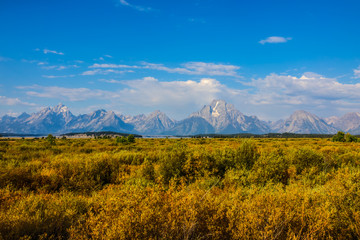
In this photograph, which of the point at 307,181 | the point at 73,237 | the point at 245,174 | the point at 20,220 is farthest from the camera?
the point at 245,174

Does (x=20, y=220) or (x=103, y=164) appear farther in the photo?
(x=103, y=164)

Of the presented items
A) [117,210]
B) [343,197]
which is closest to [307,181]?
[343,197]

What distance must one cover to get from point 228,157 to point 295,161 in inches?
221

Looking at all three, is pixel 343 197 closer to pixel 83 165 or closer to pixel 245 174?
pixel 245 174

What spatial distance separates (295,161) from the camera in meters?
14.9

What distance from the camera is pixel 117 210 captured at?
4.96 metres

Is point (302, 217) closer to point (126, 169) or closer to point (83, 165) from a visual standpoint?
point (126, 169)

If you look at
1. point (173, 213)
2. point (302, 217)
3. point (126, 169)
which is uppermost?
point (173, 213)

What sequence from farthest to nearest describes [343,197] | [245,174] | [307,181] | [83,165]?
[83,165] → [245,174] → [307,181] → [343,197]

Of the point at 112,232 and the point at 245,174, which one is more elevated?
the point at 112,232

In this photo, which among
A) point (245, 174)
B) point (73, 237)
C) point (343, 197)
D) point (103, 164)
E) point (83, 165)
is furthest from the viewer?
point (103, 164)

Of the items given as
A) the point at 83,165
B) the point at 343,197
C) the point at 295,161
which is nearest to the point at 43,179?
the point at 83,165

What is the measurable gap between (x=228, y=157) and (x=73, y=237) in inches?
458

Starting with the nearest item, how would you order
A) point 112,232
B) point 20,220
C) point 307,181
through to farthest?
point 112,232
point 20,220
point 307,181
